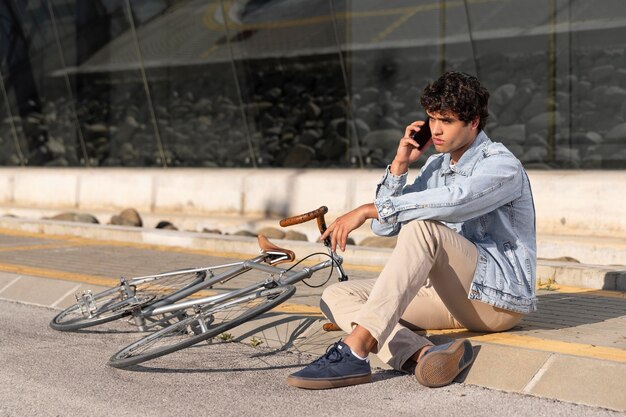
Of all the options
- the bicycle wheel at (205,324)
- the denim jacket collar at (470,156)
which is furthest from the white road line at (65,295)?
the denim jacket collar at (470,156)

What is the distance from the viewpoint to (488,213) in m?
5.97

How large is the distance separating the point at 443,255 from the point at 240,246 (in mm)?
5900

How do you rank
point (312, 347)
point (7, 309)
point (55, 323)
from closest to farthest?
point (312, 347), point (55, 323), point (7, 309)

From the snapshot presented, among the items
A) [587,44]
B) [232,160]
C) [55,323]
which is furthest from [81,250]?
[587,44]

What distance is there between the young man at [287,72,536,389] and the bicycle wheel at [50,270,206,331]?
0.87 m

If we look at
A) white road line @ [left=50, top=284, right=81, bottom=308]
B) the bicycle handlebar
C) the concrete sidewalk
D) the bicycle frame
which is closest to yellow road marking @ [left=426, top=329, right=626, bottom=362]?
the concrete sidewalk

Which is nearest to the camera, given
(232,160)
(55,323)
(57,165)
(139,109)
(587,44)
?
(55,323)

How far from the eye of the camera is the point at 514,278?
19.4 ft

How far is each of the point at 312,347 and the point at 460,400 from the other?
147cm

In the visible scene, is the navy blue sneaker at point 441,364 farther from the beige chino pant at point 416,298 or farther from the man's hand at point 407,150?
the man's hand at point 407,150

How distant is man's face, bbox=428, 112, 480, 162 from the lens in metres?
5.88

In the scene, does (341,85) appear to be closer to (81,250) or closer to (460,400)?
(81,250)

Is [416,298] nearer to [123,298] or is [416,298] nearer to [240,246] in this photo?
[123,298]

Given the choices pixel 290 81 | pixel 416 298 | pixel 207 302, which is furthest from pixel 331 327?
pixel 290 81
